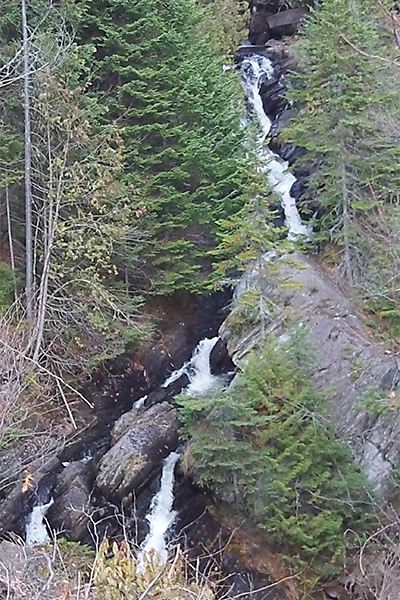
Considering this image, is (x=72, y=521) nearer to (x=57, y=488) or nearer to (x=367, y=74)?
(x=57, y=488)

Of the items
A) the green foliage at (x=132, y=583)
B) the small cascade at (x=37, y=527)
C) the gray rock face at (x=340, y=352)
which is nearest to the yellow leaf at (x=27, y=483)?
the small cascade at (x=37, y=527)

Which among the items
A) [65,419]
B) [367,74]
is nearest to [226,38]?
[367,74]

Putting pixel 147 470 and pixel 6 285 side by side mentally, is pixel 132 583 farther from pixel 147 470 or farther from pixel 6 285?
pixel 6 285

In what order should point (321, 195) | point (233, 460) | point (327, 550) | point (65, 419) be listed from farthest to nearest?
point (321, 195) < point (65, 419) < point (233, 460) < point (327, 550)

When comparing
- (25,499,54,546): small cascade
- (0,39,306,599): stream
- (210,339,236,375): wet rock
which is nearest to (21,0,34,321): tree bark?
(0,39,306,599): stream

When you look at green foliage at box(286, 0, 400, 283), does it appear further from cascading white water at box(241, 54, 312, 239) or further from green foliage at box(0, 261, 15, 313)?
green foliage at box(0, 261, 15, 313)

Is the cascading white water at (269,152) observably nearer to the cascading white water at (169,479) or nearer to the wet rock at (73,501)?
the cascading white water at (169,479)

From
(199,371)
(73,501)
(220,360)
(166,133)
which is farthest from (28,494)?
(166,133)
